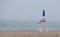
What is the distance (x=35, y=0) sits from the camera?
142 centimetres

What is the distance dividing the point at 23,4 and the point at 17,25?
0.81 ft

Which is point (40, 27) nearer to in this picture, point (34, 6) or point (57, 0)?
point (34, 6)
